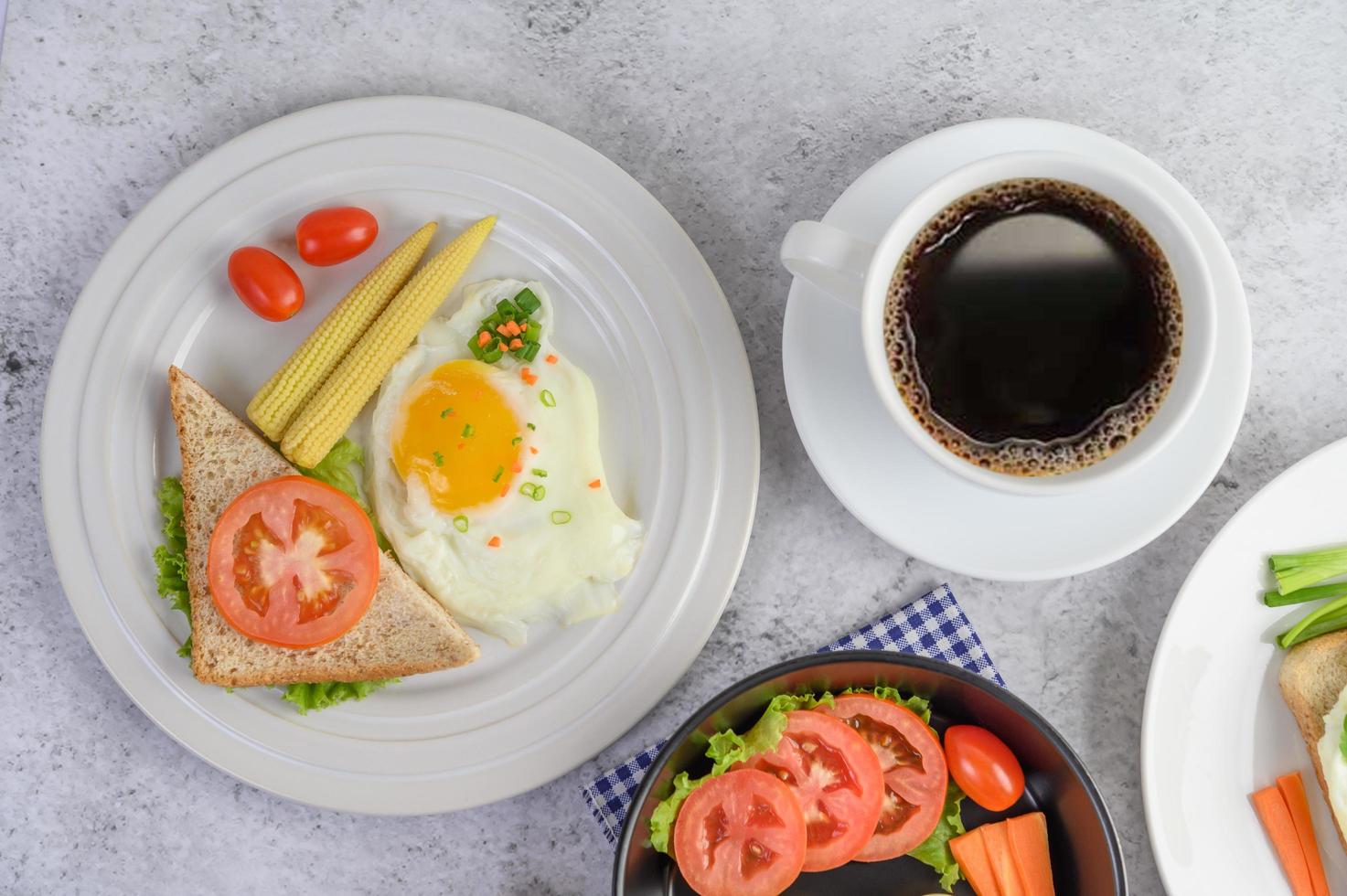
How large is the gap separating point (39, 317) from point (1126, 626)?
2.57 m

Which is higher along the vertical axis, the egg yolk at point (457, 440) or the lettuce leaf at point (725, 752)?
the egg yolk at point (457, 440)

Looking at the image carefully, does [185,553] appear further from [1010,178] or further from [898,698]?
[1010,178]

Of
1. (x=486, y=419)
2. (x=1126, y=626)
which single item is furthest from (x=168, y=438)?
(x=1126, y=626)

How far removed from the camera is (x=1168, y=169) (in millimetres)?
2273

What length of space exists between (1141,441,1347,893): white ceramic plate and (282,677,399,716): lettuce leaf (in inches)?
63.9

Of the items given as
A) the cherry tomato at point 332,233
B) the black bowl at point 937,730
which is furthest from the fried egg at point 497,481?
the black bowl at point 937,730

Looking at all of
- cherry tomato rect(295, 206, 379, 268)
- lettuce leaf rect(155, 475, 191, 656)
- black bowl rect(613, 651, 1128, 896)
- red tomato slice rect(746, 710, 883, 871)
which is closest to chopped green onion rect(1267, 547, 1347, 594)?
black bowl rect(613, 651, 1128, 896)

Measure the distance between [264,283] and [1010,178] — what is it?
4.83 ft

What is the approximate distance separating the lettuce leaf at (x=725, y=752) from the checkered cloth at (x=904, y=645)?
0.25m

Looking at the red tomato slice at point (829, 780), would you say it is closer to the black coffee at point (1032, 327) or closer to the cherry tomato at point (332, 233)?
the black coffee at point (1032, 327)

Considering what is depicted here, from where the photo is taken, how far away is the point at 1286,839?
210 centimetres

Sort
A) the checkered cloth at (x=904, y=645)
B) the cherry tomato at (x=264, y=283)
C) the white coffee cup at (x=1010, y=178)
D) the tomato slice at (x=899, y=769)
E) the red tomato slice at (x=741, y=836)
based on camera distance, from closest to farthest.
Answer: the white coffee cup at (x=1010, y=178) < the red tomato slice at (x=741, y=836) < the tomato slice at (x=899, y=769) < the cherry tomato at (x=264, y=283) < the checkered cloth at (x=904, y=645)

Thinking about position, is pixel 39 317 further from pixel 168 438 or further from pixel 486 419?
pixel 486 419

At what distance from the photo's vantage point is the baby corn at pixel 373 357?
7.06ft
